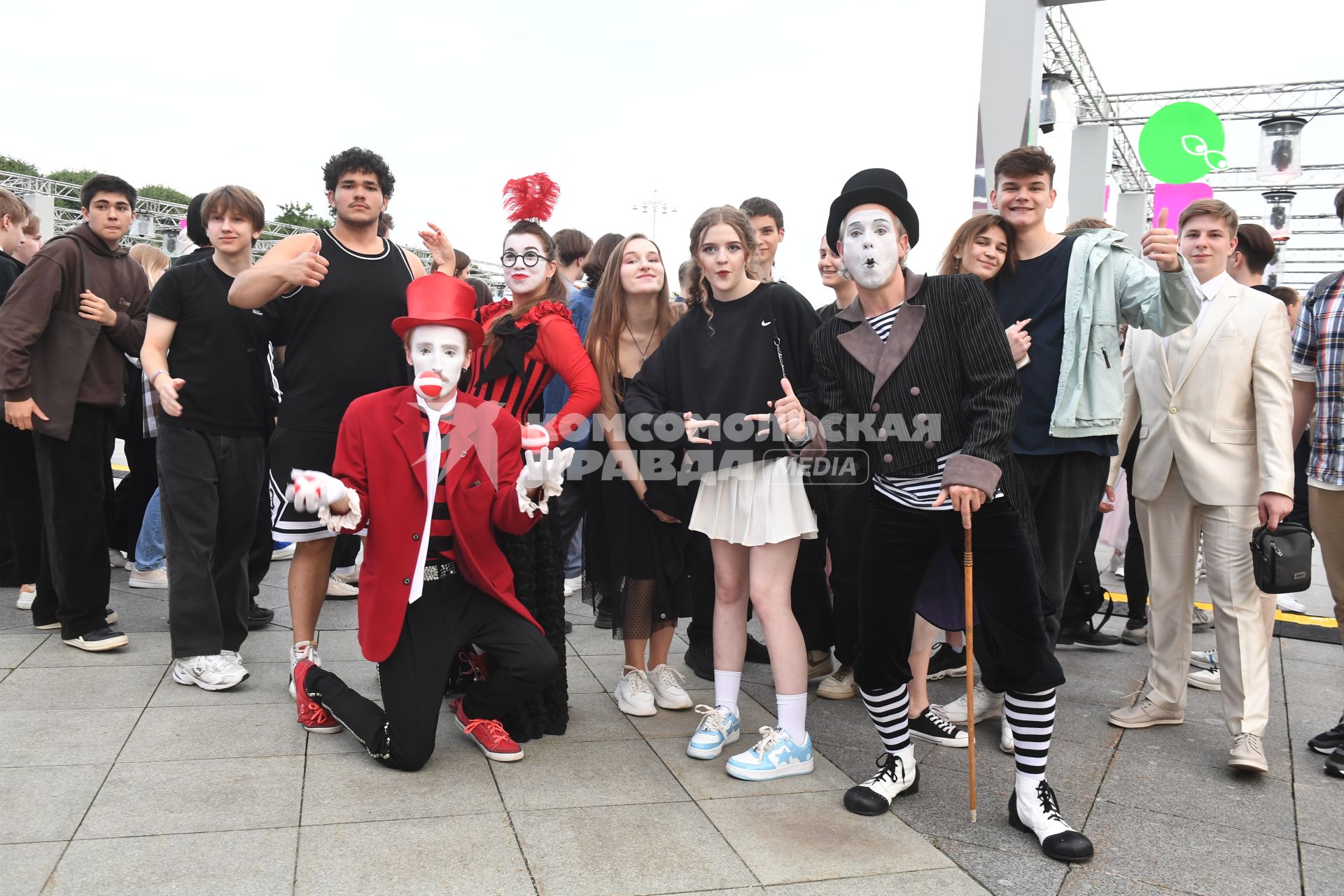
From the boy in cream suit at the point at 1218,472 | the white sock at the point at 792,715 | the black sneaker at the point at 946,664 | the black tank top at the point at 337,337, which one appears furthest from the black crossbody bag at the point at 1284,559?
the black tank top at the point at 337,337

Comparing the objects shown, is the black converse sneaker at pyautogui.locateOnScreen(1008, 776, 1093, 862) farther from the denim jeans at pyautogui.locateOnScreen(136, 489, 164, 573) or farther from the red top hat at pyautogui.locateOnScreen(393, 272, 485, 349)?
the denim jeans at pyautogui.locateOnScreen(136, 489, 164, 573)

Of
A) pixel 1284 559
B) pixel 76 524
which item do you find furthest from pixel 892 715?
pixel 76 524

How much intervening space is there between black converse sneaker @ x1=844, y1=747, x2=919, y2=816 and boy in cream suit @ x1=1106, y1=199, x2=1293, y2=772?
122 cm

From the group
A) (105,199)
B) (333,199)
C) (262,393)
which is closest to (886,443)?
(333,199)

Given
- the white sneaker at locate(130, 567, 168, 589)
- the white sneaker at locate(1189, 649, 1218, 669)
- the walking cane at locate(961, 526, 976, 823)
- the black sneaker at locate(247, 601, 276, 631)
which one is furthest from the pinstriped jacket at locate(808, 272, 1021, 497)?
the white sneaker at locate(130, 567, 168, 589)

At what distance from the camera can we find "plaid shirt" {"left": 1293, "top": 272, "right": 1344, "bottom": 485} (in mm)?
3787

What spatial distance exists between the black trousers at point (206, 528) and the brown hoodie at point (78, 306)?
77 centimetres

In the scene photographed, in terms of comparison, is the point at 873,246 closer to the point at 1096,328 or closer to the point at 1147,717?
the point at 1096,328

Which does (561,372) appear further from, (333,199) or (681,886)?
(681,886)

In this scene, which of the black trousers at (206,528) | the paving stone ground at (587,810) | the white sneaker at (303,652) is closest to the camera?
the paving stone ground at (587,810)

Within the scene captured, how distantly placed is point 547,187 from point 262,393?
5.14 ft

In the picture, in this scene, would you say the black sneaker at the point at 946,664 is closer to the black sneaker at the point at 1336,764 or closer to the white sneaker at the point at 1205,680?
the white sneaker at the point at 1205,680

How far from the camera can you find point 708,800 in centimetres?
322

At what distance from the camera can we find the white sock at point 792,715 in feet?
11.5
